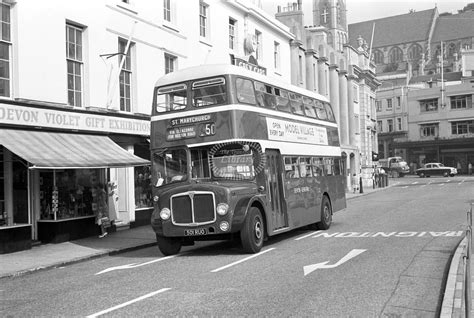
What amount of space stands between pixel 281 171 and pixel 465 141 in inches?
2592

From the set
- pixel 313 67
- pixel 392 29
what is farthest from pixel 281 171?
pixel 392 29

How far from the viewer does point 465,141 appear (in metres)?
71.8

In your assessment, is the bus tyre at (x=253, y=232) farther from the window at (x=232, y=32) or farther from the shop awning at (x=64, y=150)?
the window at (x=232, y=32)

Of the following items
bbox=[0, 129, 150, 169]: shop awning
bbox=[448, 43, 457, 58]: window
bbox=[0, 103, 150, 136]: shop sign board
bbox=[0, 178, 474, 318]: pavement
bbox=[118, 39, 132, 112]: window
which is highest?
bbox=[448, 43, 457, 58]: window

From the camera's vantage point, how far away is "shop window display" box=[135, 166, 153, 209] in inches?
744

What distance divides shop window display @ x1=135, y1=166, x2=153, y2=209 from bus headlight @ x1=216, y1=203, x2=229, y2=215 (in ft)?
27.0

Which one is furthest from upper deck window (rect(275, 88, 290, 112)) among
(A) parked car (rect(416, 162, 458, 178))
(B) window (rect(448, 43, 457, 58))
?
(B) window (rect(448, 43, 457, 58))

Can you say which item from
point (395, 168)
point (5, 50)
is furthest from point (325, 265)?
point (395, 168)

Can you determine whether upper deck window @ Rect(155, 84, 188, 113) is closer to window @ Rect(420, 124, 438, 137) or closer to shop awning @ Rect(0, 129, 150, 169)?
shop awning @ Rect(0, 129, 150, 169)

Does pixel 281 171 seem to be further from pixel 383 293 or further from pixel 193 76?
pixel 383 293

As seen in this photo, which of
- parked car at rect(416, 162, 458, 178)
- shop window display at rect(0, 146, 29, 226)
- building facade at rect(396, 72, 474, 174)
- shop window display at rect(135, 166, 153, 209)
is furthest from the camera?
building facade at rect(396, 72, 474, 174)

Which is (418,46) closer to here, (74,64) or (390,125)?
(390,125)

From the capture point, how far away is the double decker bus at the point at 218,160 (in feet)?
37.4

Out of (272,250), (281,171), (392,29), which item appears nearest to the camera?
(272,250)
